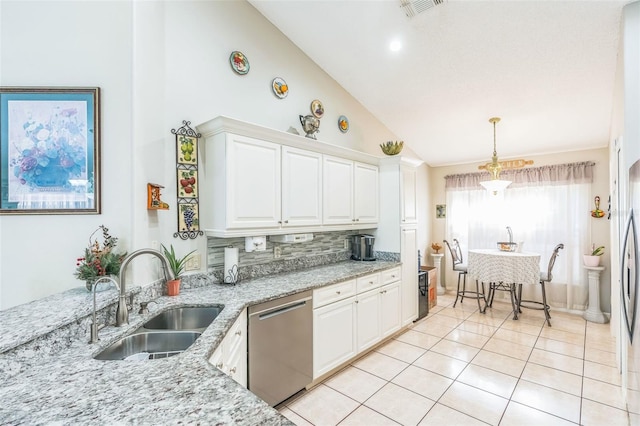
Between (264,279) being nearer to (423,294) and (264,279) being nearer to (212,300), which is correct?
(212,300)

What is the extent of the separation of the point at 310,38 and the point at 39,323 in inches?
122

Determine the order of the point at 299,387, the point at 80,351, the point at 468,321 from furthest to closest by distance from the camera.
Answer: the point at 468,321
the point at 299,387
the point at 80,351

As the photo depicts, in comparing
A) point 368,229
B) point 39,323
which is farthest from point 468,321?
point 39,323

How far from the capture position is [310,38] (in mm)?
3080

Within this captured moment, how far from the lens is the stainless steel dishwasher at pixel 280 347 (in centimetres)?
207

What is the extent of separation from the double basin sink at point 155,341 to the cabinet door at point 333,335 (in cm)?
115

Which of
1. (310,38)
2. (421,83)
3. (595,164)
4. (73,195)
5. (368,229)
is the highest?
(310,38)

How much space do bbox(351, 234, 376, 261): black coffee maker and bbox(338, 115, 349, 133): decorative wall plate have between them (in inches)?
53.8

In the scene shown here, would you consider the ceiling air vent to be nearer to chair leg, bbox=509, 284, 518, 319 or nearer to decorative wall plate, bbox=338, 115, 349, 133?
decorative wall plate, bbox=338, 115, 349, 133

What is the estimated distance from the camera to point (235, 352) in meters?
1.79

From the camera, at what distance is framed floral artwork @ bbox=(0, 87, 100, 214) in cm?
173

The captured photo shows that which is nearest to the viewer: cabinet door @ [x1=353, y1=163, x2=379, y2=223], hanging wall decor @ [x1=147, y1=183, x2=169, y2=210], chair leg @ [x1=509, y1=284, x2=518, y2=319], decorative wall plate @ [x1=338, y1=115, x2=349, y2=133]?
hanging wall decor @ [x1=147, y1=183, x2=169, y2=210]

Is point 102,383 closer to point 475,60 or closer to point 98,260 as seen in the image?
point 98,260

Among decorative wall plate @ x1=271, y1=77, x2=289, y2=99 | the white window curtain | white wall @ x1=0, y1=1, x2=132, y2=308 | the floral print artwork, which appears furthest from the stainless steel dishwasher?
the white window curtain
